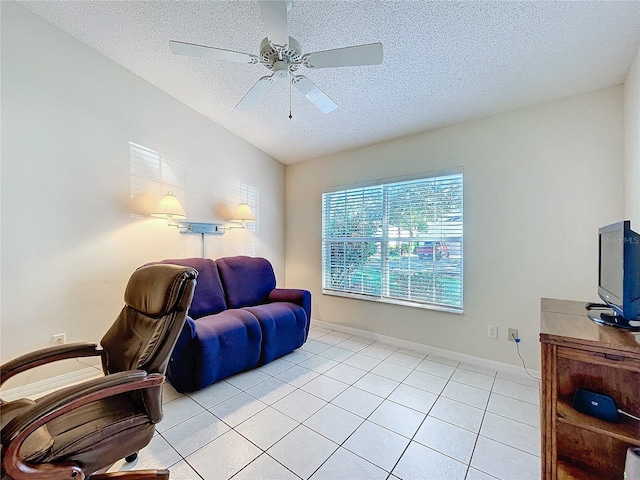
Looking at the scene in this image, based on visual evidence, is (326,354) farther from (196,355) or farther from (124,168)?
(124,168)

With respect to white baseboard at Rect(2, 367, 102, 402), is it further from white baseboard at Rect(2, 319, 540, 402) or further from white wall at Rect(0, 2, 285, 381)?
white wall at Rect(0, 2, 285, 381)

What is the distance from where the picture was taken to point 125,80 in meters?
2.65

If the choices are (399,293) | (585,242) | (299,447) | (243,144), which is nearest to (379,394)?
(299,447)

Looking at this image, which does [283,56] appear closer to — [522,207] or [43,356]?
[43,356]

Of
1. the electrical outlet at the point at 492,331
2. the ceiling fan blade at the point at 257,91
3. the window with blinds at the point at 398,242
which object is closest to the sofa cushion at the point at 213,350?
the window with blinds at the point at 398,242

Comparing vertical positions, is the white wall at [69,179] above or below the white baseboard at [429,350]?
above

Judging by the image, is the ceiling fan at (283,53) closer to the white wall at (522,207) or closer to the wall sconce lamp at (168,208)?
the wall sconce lamp at (168,208)

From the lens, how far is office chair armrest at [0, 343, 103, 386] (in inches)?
48.8

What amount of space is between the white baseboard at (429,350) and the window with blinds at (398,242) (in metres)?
0.45

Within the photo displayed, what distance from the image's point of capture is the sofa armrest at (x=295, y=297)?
311cm

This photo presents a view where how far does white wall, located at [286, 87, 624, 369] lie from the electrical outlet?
0.04m

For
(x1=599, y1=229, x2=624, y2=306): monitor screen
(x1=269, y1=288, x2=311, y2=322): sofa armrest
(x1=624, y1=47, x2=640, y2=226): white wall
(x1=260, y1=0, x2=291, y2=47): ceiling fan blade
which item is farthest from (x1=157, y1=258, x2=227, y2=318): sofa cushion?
(x1=624, y1=47, x2=640, y2=226): white wall

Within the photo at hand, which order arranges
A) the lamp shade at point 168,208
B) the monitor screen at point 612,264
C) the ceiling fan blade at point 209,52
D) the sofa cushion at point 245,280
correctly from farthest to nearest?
the sofa cushion at point 245,280, the lamp shade at point 168,208, the ceiling fan blade at point 209,52, the monitor screen at point 612,264

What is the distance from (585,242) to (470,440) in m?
1.81
